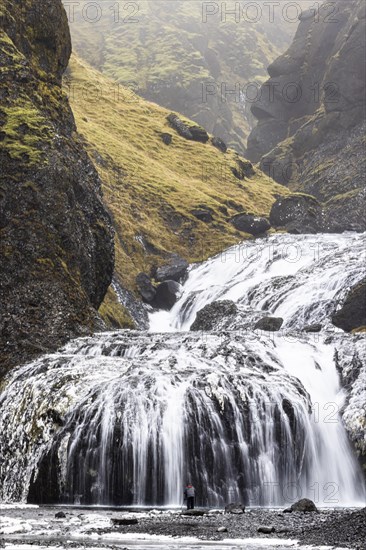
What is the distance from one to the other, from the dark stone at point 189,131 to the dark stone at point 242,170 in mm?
7987

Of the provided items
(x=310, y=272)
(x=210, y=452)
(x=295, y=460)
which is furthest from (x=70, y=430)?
(x=310, y=272)

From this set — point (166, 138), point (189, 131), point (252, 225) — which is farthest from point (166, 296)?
point (189, 131)

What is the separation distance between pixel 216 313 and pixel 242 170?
77.6m

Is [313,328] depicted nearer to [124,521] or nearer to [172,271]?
[124,521]

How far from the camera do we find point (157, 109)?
148m

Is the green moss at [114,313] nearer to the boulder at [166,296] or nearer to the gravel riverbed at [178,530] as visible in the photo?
the boulder at [166,296]

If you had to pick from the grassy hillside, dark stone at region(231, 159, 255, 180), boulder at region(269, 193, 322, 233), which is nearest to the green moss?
the grassy hillside

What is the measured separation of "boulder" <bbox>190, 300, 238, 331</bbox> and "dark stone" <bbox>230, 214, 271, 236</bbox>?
40448mm

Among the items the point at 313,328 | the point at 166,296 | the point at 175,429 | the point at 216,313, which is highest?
the point at 166,296

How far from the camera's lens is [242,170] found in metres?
131

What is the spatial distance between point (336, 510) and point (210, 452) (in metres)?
5.26

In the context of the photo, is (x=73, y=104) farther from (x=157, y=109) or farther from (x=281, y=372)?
(x=281, y=372)

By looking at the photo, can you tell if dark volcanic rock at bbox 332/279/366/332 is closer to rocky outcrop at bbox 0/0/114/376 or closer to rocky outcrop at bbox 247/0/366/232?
rocky outcrop at bbox 0/0/114/376

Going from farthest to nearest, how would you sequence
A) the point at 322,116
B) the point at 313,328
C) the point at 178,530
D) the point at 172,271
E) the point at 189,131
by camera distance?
the point at 322,116 → the point at 189,131 → the point at 172,271 → the point at 313,328 → the point at 178,530
